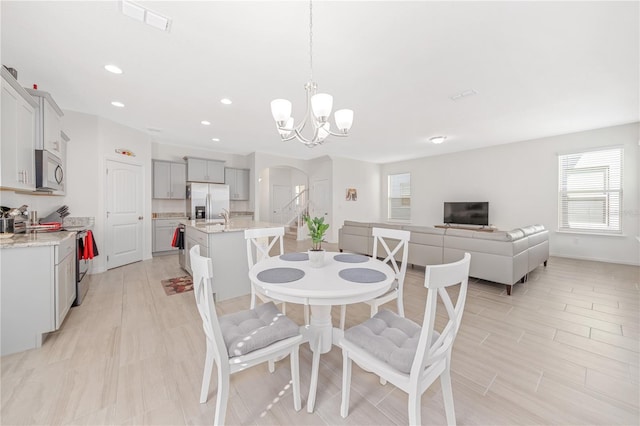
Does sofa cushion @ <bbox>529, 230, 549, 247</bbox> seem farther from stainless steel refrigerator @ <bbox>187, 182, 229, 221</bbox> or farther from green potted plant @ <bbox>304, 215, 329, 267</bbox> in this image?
stainless steel refrigerator @ <bbox>187, 182, 229, 221</bbox>

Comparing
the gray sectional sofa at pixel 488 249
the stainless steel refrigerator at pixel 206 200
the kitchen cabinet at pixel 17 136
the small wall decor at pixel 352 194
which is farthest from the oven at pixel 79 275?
the small wall decor at pixel 352 194

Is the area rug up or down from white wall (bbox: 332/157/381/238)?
down

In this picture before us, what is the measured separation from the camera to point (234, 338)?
4.38 feet

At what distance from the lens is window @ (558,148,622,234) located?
470 centimetres

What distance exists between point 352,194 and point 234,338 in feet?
22.4

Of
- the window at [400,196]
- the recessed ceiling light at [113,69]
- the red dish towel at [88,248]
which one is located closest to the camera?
the recessed ceiling light at [113,69]

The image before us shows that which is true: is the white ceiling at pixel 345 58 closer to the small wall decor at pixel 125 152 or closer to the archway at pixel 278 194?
the small wall decor at pixel 125 152

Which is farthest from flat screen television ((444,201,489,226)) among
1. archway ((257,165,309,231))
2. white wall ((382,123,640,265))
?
archway ((257,165,309,231))

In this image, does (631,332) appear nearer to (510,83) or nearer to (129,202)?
(510,83)

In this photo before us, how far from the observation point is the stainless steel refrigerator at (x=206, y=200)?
573cm

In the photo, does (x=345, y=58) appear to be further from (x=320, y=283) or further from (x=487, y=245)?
(x=487, y=245)

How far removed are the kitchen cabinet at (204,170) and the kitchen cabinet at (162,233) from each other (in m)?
1.15

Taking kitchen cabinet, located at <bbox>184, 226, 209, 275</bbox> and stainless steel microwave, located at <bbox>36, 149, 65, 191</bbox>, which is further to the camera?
kitchen cabinet, located at <bbox>184, 226, 209, 275</bbox>

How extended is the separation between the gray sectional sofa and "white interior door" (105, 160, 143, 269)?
210 inches
